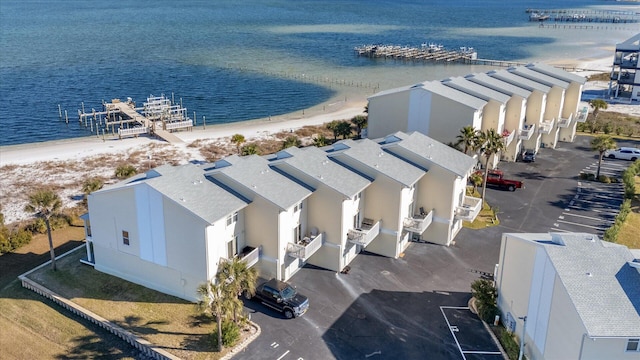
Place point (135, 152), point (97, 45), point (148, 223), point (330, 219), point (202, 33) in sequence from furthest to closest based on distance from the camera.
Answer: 1. point (202, 33)
2. point (97, 45)
3. point (135, 152)
4. point (330, 219)
5. point (148, 223)

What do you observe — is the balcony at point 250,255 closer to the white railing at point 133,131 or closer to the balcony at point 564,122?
the white railing at point 133,131

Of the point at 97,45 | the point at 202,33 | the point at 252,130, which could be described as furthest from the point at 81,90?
the point at 202,33

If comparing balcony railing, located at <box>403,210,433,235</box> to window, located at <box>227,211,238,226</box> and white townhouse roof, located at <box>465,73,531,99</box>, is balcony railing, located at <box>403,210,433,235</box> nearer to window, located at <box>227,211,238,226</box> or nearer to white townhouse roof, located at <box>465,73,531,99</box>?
window, located at <box>227,211,238,226</box>

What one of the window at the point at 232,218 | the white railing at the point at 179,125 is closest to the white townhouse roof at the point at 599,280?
the window at the point at 232,218

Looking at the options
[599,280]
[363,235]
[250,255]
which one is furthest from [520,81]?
[250,255]

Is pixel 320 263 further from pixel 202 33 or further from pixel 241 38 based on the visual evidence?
pixel 202 33

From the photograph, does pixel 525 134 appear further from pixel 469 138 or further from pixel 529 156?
pixel 469 138
